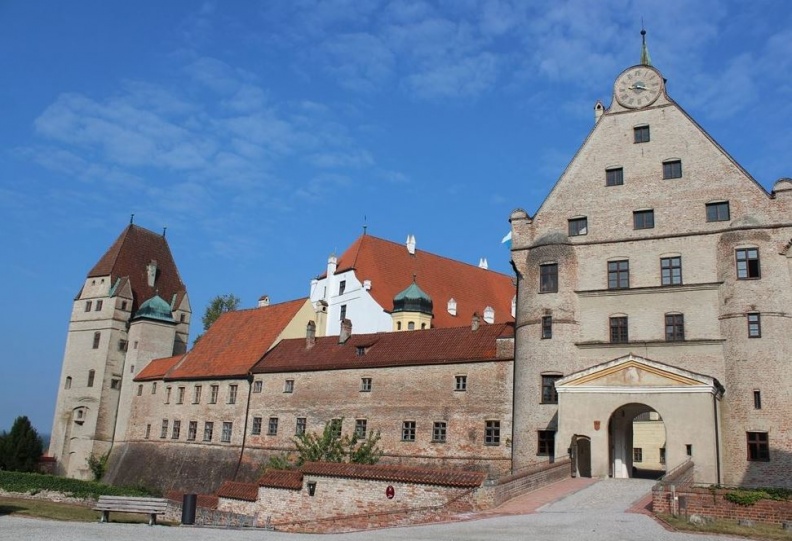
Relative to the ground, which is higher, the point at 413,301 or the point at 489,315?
the point at 489,315

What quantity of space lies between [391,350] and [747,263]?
18024 millimetres

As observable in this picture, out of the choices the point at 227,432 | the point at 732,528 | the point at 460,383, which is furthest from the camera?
the point at 227,432

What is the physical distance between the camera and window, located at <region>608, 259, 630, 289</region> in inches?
1378

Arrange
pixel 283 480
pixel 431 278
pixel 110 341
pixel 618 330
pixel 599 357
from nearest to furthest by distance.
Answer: pixel 283 480 → pixel 599 357 → pixel 618 330 → pixel 110 341 → pixel 431 278

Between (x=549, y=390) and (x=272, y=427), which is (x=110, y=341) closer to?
(x=272, y=427)

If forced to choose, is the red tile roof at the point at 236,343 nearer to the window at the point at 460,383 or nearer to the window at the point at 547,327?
the window at the point at 460,383

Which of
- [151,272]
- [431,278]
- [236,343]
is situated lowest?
[236,343]

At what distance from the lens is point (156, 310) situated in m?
61.0

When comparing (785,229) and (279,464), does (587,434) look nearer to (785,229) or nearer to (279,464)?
(785,229)

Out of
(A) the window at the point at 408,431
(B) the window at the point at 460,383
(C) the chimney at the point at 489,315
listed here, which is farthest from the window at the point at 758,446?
(C) the chimney at the point at 489,315

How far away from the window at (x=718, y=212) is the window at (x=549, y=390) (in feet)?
30.3

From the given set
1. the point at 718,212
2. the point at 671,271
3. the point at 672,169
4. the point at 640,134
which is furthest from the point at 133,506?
the point at 640,134

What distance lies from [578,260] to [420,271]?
1021 inches

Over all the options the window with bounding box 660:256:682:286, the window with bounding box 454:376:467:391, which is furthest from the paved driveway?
the window with bounding box 454:376:467:391
